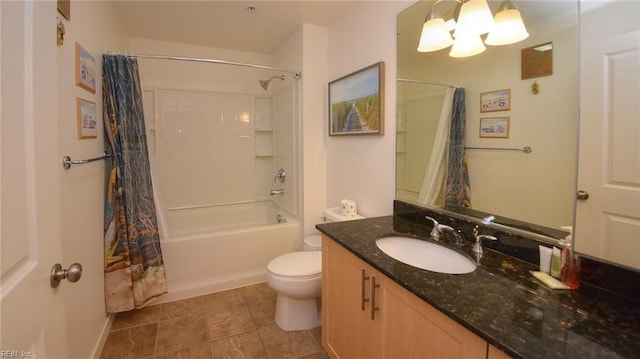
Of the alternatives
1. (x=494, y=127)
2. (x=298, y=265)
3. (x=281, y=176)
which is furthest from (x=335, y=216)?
(x=494, y=127)

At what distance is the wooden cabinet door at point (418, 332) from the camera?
0.84 m

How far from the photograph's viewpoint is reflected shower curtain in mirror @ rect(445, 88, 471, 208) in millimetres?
1493

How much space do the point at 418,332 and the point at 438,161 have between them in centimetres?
98

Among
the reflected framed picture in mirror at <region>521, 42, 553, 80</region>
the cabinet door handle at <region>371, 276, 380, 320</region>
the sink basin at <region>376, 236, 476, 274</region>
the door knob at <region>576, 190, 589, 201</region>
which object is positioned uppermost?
the reflected framed picture in mirror at <region>521, 42, 553, 80</region>

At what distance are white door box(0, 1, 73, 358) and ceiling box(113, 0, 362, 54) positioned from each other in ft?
5.93

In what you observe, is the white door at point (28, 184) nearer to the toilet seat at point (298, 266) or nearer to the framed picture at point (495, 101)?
the toilet seat at point (298, 266)

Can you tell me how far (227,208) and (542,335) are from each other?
3294 mm

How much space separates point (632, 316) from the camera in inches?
32.0

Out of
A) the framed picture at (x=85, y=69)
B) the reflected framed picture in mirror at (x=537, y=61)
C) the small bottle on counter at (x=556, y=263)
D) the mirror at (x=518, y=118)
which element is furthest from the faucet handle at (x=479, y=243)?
the framed picture at (x=85, y=69)

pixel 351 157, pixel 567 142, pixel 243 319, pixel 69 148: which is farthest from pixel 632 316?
pixel 69 148

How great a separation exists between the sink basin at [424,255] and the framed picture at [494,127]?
0.57 m

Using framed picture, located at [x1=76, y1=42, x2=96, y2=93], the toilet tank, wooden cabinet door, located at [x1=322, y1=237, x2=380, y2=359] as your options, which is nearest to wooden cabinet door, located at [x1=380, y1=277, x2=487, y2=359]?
wooden cabinet door, located at [x1=322, y1=237, x2=380, y2=359]

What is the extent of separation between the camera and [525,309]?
852 millimetres

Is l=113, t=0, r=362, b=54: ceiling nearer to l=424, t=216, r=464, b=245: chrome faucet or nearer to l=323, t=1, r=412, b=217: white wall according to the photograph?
l=323, t=1, r=412, b=217: white wall
